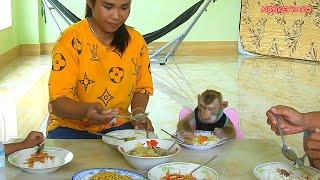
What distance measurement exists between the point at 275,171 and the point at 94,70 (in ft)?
2.40

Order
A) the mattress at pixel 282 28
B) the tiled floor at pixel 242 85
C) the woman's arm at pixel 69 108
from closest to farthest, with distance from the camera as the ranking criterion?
the woman's arm at pixel 69 108 → the tiled floor at pixel 242 85 → the mattress at pixel 282 28

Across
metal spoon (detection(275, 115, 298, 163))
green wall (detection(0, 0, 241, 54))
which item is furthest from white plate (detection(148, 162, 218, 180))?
green wall (detection(0, 0, 241, 54))

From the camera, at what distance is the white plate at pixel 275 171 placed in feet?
3.53

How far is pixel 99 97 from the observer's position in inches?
63.3

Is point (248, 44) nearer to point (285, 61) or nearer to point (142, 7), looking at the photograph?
point (285, 61)

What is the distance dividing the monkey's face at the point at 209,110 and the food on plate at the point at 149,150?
646 mm

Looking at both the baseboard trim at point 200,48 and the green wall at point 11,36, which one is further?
the baseboard trim at point 200,48

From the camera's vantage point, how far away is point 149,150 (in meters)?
1.19

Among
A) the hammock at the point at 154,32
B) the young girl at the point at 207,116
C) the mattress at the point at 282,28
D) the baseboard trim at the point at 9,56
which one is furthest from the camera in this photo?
the mattress at the point at 282,28

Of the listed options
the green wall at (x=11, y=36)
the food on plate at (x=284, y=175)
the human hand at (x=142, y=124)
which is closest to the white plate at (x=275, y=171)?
the food on plate at (x=284, y=175)

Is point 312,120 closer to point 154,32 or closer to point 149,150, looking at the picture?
point 149,150

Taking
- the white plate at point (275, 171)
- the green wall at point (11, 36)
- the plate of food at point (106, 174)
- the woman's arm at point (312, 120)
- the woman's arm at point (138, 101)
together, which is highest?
the woman's arm at point (312, 120)

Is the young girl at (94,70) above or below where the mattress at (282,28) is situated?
above

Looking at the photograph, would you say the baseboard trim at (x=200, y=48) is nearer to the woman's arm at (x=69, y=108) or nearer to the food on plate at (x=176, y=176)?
the woman's arm at (x=69, y=108)
